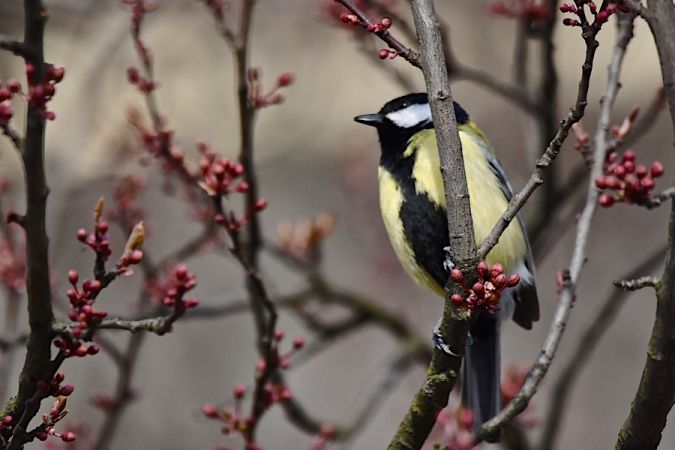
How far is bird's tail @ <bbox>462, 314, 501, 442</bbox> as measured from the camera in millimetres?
2699

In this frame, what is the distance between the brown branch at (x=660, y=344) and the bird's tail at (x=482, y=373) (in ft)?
2.74

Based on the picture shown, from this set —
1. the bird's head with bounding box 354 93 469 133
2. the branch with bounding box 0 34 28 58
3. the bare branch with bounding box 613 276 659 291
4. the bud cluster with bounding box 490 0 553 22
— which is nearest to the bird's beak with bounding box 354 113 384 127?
the bird's head with bounding box 354 93 469 133

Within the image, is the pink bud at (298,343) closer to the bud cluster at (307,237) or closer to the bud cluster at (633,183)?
the bud cluster at (633,183)

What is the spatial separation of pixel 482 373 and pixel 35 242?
1.70m

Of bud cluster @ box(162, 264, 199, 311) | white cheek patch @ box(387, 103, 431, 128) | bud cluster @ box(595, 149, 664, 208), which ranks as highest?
white cheek patch @ box(387, 103, 431, 128)

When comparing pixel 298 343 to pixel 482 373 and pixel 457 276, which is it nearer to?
pixel 457 276

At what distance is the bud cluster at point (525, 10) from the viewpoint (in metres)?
2.98

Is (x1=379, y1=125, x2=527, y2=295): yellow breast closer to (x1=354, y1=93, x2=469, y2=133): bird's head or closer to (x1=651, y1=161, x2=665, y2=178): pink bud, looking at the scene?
(x1=354, y1=93, x2=469, y2=133): bird's head

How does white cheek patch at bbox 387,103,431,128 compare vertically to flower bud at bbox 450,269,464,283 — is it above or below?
above

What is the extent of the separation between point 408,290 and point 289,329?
91cm

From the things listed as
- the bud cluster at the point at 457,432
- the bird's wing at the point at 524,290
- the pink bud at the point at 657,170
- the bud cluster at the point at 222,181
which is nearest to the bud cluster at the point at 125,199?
the bud cluster at the point at 222,181

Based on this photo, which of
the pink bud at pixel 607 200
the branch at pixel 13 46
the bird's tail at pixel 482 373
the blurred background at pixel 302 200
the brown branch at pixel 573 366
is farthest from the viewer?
the blurred background at pixel 302 200

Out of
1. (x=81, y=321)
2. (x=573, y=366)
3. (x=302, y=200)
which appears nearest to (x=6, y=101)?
(x=81, y=321)

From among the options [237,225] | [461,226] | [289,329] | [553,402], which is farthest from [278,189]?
[461,226]
